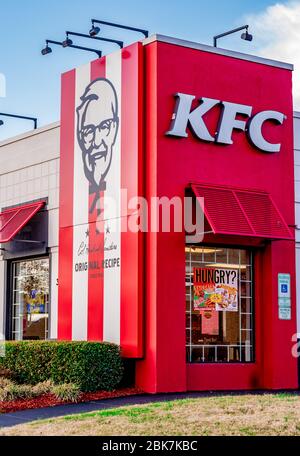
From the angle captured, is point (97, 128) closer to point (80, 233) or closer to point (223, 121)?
point (80, 233)

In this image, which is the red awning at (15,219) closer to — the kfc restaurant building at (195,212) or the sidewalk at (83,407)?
the kfc restaurant building at (195,212)

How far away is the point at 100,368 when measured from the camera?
58.3ft

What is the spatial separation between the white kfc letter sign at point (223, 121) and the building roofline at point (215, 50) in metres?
1.11

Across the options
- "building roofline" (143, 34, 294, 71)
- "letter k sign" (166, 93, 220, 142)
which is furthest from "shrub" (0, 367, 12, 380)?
"building roofline" (143, 34, 294, 71)

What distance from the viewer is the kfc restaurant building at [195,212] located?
59.7ft

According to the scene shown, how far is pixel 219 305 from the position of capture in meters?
19.1

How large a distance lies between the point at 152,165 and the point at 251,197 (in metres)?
2.39

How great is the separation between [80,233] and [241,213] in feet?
12.4

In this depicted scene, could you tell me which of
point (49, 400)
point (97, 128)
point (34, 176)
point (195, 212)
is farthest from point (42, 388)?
point (34, 176)

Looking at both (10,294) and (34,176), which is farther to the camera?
(10,294)

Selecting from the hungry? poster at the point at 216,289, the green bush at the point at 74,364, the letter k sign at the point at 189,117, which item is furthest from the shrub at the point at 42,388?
the letter k sign at the point at 189,117

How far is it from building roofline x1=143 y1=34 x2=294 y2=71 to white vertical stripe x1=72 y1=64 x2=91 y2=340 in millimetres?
2341

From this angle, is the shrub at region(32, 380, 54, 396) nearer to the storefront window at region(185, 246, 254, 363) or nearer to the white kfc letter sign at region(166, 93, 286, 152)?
the storefront window at region(185, 246, 254, 363)

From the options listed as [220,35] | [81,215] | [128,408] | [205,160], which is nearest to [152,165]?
[205,160]
